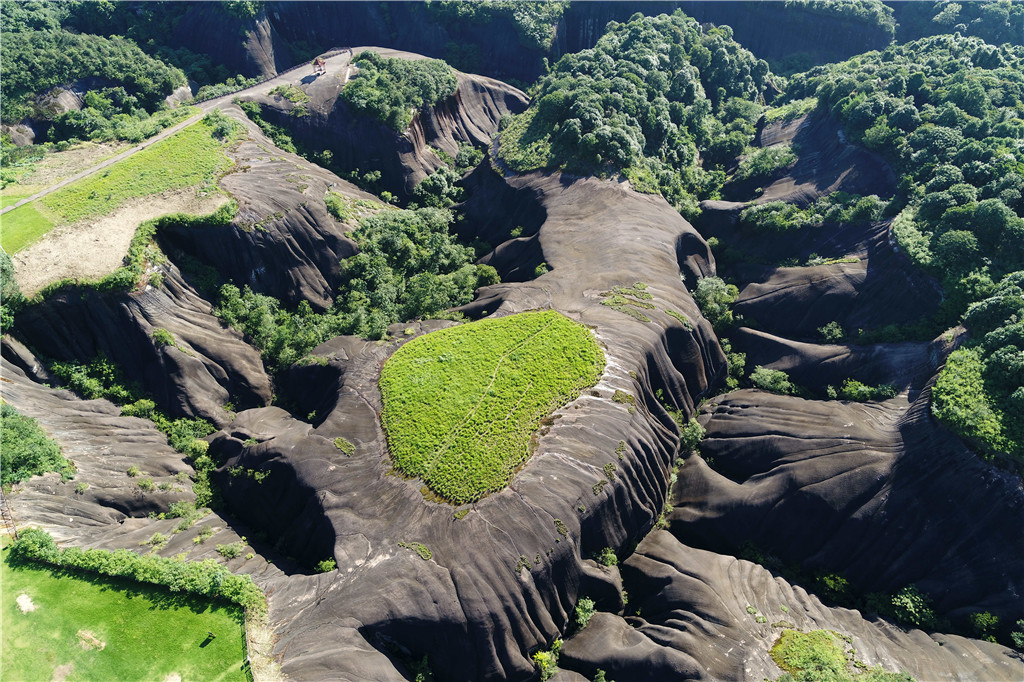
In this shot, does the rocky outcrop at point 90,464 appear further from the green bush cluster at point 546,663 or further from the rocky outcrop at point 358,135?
the rocky outcrop at point 358,135

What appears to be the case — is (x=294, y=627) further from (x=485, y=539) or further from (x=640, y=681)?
(x=640, y=681)

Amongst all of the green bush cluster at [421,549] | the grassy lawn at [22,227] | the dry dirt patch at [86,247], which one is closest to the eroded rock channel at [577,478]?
the green bush cluster at [421,549]

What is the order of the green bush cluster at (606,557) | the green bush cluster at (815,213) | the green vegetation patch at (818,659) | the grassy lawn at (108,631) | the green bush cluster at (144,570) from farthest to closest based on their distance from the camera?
the green bush cluster at (815,213)
the green bush cluster at (606,557)
the green vegetation patch at (818,659)
the green bush cluster at (144,570)
the grassy lawn at (108,631)

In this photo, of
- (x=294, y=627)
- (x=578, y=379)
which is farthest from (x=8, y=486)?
(x=578, y=379)

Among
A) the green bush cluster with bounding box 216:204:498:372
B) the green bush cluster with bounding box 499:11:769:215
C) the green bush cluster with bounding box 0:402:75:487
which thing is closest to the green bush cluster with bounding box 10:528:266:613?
the green bush cluster with bounding box 0:402:75:487

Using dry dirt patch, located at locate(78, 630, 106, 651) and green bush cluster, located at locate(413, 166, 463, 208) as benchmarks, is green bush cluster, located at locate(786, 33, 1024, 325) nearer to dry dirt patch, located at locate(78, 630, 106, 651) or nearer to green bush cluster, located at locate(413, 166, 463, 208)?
green bush cluster, located at locate(413, 166, 463, 208)

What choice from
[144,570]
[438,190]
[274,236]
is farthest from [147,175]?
[144,570]

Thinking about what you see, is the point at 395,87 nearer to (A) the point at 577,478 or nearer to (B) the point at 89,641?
(A) the point at 577,478
